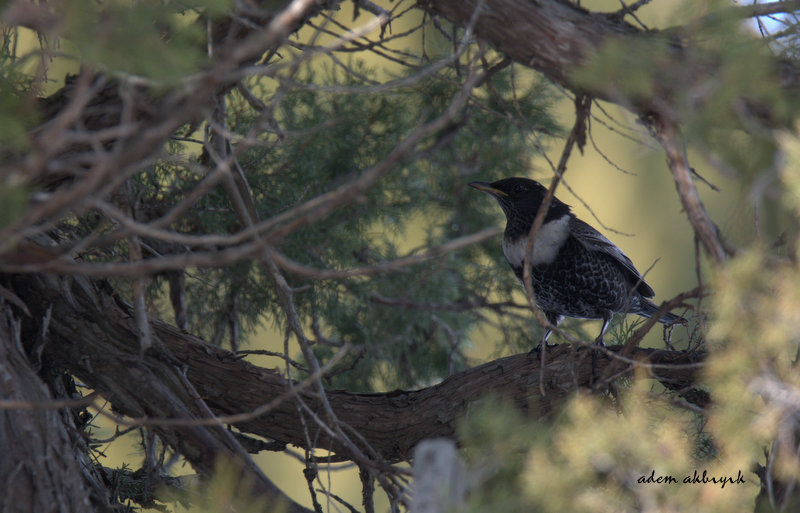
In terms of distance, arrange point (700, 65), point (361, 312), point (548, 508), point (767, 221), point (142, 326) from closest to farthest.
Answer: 1. point (548, 508)
2. point (700, 65)
3. point (767, 221)
4. point (142, 326)
5. point (361, 312)

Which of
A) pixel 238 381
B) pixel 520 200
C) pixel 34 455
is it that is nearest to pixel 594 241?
pixel 520 200

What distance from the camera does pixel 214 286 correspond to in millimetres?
3121

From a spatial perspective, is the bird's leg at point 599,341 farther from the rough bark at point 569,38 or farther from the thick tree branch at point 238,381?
the rough bark at point 569,38

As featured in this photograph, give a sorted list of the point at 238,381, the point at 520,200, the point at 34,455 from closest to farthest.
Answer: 1. the point at 34,455
2. the point at 238,381
3. the point at 520,200

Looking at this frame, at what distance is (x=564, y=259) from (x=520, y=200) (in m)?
0.36

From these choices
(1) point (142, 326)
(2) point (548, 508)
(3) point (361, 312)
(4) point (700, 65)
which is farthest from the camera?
(3) point (361, 312)

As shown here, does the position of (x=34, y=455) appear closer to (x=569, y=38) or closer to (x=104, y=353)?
(x=104, y=353)

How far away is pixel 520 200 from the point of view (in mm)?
3305

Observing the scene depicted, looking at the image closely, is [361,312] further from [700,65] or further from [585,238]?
[700,65]

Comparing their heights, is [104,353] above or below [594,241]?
below

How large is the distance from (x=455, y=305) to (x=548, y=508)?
2.21m

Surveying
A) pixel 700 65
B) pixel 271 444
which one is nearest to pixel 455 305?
pixel 271 444

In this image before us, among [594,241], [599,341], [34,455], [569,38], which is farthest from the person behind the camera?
[594,241]

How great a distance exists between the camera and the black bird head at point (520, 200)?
3264 mm
